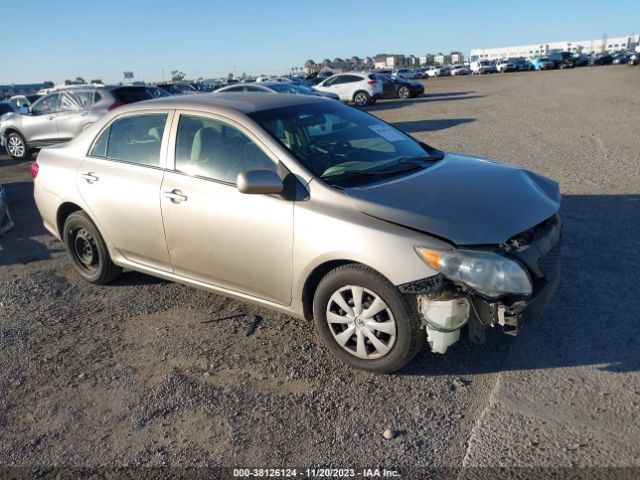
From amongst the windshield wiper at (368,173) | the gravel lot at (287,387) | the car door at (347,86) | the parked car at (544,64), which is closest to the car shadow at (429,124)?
the car door at (347,86)

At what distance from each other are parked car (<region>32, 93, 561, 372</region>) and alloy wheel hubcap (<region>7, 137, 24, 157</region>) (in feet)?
32.4

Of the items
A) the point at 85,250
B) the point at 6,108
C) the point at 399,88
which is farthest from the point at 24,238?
the point at 399,88

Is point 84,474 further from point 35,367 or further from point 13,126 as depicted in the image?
point 13,126

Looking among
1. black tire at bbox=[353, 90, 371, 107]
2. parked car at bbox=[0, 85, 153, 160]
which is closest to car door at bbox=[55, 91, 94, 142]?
parked car at bbox=[0, 85, 153, 160]

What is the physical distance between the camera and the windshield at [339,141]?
382 cm

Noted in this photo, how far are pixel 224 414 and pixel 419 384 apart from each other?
3.89ft

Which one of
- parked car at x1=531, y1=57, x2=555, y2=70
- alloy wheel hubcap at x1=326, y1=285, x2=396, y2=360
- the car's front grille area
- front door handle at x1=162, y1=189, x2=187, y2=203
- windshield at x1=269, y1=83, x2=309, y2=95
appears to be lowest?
alloy wheel hubcap at x1=326, y1=285, x2=396, y2=360

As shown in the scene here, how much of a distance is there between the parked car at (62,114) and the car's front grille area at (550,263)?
35.5 ft

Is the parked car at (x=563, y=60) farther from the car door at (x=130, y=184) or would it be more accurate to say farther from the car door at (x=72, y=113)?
the car door at (x=130, y=184)

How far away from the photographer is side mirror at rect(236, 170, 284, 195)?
3.43 metres

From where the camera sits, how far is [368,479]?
2605 mm

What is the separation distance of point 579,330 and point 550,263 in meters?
0.70

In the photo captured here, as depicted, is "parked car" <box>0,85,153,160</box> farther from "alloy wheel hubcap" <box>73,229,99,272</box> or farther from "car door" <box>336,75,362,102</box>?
"car door" <box>336,75,362,102</box>

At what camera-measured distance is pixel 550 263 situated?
11.1 ft
